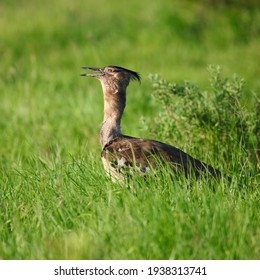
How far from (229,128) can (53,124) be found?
2.73 metres

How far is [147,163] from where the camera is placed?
5246mm

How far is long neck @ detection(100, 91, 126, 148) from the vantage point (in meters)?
5.85

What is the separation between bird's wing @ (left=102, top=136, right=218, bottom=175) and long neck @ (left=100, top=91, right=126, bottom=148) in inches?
13.2

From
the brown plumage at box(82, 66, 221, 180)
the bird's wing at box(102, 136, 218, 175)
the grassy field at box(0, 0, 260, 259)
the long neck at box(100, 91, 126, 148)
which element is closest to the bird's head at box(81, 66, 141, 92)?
the long neck at box(100, 91, 126, 148)

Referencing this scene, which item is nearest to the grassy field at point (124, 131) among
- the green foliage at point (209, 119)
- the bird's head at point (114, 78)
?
the green foliage at point (209, 119)

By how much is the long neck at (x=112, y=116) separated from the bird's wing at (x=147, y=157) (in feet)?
1.10

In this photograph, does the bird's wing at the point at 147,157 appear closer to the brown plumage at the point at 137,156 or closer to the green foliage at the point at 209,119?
the brown plumage at the point at 137,156

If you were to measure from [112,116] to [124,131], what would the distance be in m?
1.29

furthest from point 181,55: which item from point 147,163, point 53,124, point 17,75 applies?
point 147,163

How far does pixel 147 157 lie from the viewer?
5289mm

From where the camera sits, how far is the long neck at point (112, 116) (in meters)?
5.85

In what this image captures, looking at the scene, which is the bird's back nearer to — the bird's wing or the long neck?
the bird's wing

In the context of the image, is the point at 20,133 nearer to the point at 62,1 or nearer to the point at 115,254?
the point at 115,254

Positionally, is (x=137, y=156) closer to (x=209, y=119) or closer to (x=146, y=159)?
(x=146, y=159)
